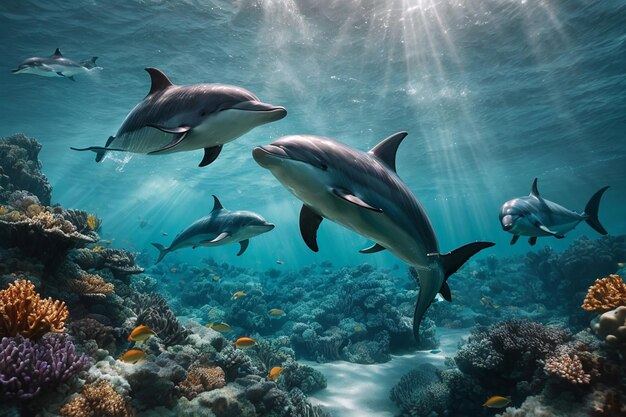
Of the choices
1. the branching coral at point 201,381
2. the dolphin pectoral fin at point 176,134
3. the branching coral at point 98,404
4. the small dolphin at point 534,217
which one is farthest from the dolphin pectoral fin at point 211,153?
the small dolphin at point 534,217

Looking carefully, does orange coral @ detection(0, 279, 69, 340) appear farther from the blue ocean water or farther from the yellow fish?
the blue ocean water

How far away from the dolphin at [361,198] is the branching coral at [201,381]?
12.6ft

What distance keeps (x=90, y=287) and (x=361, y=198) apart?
5.79m

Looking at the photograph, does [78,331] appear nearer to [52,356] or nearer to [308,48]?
[52,356]

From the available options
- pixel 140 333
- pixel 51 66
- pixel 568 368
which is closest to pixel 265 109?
pixel 140 333

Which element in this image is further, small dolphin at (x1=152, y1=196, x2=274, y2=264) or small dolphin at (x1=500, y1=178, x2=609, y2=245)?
small dolphin at (x1=500, y1=178, x2=609, y2=245)

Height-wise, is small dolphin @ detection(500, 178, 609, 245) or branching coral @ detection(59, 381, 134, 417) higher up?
small dolphin @ detection(500, 178, 609, 245)

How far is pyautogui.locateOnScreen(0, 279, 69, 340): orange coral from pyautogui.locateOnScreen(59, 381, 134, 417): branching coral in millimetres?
890

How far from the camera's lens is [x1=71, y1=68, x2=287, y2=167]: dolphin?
280 cm

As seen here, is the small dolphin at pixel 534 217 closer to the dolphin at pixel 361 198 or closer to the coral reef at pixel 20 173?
the dolphin at pixel 361 198

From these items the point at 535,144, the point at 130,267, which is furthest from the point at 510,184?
the point at 130,267

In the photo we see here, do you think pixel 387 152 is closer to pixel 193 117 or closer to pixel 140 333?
pixel 193 117

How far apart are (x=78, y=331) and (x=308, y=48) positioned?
14.6 metres

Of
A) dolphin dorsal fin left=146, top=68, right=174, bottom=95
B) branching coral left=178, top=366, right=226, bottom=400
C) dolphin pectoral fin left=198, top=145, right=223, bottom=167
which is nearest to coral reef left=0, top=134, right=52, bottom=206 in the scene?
branching coral left=178, top=366, right=226, bottom=400
